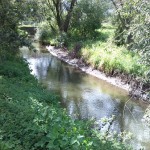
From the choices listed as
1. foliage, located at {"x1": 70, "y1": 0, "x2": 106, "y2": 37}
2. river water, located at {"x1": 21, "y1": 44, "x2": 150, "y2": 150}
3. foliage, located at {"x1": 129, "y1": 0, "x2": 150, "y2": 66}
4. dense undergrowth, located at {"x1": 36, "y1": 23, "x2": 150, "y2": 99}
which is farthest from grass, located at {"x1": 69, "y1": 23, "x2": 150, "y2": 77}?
foliage, located at {"x1": 129, "y1": 0, "x2": 150, "y2": 66}

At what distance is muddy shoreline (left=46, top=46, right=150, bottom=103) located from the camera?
48.1ft

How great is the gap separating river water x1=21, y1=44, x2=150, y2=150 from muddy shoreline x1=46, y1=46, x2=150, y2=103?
Result: 11.7 inches

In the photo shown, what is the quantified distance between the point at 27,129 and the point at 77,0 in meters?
24.6

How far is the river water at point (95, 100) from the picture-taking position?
11.2 metres

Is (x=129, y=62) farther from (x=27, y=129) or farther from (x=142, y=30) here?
(x=27, y=129)

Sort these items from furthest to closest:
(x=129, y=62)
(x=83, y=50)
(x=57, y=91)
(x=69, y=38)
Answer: (x=69, y=38), (x=83, y=50), (x=129, y=62), (x=57, y=91)

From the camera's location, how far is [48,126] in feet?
17.5

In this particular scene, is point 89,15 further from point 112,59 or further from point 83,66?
point 112,59

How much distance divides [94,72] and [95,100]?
16.6 feet

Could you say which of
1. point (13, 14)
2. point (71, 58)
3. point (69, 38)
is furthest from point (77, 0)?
point (13, 14)

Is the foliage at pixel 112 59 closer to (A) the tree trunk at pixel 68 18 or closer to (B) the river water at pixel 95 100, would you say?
(B) the river water at pixel 95 100

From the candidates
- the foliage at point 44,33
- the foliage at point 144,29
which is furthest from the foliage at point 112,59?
the foliage at point 44,33

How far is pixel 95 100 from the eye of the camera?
14.0 meters

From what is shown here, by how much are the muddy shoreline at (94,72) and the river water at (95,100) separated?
0.30 metres
